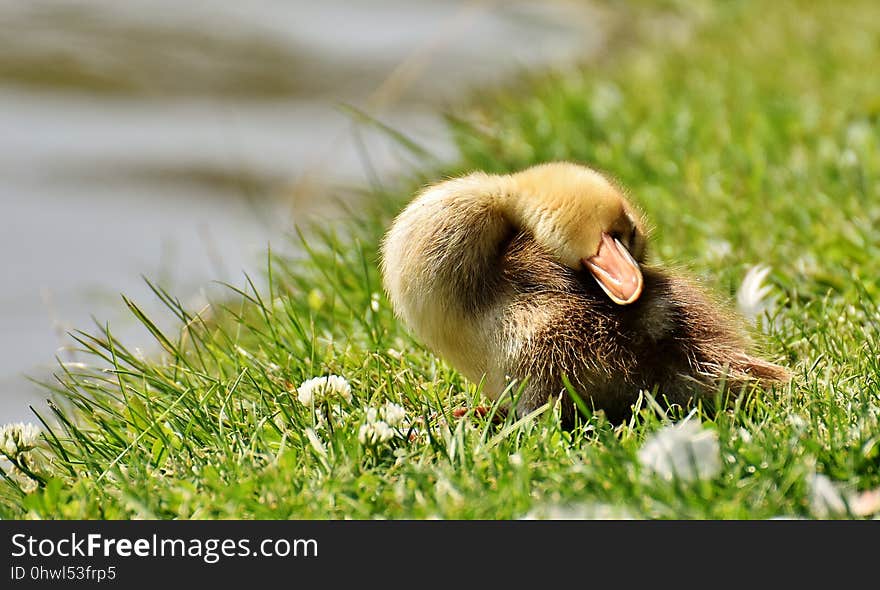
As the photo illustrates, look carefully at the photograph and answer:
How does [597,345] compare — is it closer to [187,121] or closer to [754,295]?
[754,295]

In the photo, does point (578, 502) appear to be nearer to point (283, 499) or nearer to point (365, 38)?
point (283, 499)

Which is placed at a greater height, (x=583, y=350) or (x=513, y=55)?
(x=513, y=55)

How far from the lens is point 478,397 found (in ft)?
9.77

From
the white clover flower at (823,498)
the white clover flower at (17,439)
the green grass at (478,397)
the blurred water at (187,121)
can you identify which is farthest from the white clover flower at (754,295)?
the white clover flower at (17,439)

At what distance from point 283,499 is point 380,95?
4.45m

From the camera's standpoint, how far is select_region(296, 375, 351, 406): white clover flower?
2969 millimetres

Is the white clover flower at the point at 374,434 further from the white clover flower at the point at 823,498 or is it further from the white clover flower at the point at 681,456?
the white clover flower at the point at 823,498

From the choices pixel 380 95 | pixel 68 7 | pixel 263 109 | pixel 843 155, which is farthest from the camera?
pixel 68 7

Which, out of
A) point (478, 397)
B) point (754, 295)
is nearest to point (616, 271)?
point (478, 397)

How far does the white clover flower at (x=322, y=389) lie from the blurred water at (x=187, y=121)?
56.1 inches

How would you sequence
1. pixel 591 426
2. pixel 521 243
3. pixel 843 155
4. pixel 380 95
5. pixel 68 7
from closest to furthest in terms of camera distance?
pixel 591 426, pixel 521 243, pixel 843 155, pixel 380 95, pixel 68 7

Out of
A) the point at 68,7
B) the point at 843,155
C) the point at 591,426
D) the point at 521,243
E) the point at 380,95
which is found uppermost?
the point at 68,7

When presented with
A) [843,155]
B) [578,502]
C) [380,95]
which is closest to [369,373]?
[578,502]

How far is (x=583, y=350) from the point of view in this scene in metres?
2.87
